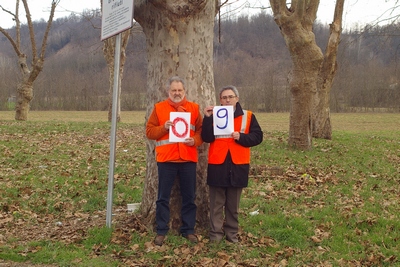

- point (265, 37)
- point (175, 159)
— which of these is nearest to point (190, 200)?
point (175, 159)

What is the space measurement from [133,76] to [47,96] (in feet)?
59.2

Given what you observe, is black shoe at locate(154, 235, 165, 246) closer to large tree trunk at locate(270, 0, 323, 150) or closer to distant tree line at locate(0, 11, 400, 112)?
large tree trunk at locate(270, 0, 323, 150)

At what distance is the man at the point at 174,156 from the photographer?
5.28 metres

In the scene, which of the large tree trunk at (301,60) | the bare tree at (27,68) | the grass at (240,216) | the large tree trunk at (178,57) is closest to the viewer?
the grass at (240,216)

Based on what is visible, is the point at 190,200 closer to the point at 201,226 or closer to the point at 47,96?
the point at 201,226

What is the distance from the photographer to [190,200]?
5.46 metres

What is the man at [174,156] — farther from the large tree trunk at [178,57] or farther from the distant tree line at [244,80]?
the distant tree line at [244,80]

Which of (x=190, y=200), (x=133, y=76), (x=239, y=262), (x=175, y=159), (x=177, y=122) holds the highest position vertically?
(x=133, y=76)

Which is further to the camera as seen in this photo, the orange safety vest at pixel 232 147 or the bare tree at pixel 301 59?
the bare tree at pixel 301 59

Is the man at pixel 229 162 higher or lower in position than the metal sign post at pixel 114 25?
lower

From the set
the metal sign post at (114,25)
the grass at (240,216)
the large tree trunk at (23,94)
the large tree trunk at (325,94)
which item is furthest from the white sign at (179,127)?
the large tree trunk at (23,94)

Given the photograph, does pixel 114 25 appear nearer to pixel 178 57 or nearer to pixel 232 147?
pixel 178 57

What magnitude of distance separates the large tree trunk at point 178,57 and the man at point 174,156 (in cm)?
29

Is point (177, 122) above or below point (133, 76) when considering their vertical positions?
below
